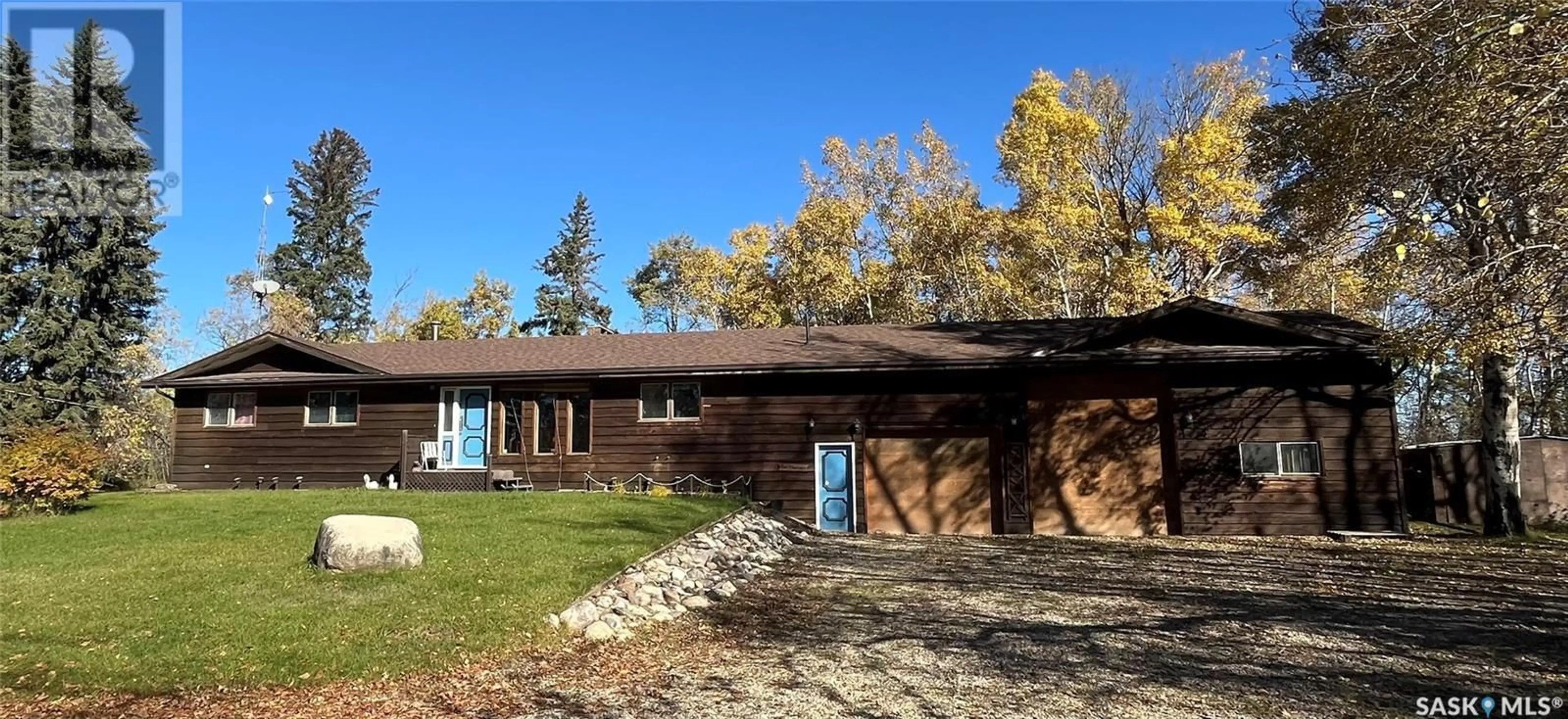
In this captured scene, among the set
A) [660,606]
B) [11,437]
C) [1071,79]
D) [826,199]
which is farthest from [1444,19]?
[826,199]

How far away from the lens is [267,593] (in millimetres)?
7398

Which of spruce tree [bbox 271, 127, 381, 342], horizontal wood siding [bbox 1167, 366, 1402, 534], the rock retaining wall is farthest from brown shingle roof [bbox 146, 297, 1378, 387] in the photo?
spruce tree [bbox 271, 127, 381, 342]

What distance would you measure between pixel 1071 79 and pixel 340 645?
26.6 meters

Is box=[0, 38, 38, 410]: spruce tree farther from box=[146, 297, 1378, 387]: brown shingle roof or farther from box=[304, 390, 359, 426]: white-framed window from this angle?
box=[304, 390, 359, 426]: white-framed window

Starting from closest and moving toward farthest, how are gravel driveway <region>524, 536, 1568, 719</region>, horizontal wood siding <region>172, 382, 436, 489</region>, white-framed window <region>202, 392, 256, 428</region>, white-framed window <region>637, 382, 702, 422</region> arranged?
gravel driveway <region>524, 536, 1568, 719</region> < white-framed window <region>637, 382, 702, 422</region> < horizontal wood siding <region>172, 382, 436, 489</region> < white-framed window <region>202, 392, 256, 428</region>

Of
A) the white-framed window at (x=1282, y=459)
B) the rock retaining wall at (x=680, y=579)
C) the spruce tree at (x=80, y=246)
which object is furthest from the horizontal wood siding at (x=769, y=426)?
the spruce tree at (x=80, y=246)

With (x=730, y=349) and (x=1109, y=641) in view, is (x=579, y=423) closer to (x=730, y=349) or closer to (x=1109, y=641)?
(x=730, y=349)

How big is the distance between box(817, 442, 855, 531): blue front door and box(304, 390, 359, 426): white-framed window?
379 inches

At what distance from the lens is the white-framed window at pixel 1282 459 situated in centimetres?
1389

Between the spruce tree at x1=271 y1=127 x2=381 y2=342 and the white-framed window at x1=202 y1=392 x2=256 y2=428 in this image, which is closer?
the white-framed window at x1=202 y1=392 x2=256 y2=428

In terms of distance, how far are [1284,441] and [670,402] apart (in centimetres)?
1073

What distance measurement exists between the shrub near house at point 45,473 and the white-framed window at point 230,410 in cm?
445

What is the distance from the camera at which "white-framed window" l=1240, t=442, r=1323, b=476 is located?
1389cm

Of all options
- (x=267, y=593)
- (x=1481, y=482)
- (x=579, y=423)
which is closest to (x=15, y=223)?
(x=579, y=423)
